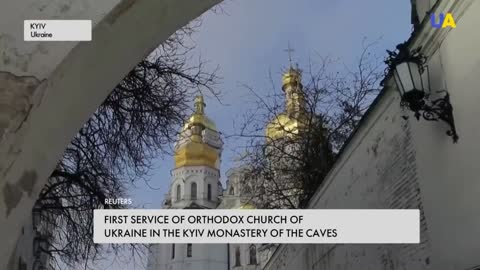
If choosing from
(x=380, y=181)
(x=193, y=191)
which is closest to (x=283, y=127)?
(x=380, y=181)

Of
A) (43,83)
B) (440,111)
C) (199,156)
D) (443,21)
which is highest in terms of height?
(199,156)

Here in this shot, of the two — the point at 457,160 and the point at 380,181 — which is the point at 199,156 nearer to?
the point at 380,181

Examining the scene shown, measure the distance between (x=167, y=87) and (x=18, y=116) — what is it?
5290 mm

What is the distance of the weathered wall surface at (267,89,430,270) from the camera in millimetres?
5145

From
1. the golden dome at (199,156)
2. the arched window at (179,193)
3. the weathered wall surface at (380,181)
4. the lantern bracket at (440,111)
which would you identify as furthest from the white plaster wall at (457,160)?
the arched window at (179,193)

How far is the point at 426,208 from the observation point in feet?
15.6

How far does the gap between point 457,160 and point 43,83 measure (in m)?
3.02

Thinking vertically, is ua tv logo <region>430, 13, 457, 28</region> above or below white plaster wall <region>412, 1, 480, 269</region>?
above

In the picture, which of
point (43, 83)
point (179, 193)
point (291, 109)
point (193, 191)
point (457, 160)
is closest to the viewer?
point (43, 83)

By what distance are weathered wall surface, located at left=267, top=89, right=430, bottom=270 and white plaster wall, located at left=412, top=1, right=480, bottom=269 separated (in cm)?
34

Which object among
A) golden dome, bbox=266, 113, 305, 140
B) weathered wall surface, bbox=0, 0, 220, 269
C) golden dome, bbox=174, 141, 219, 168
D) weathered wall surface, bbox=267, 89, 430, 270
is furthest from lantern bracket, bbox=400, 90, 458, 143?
golden dome, bbox=174, 141, 219, 168

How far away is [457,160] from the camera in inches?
160

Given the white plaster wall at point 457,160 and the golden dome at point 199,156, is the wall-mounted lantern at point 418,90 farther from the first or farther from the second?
the golden dome at point 199,156

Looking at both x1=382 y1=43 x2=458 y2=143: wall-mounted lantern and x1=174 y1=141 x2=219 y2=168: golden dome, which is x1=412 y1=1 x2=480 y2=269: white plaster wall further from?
x1=174 y1=141 x2=219 y2=168: golden dome
